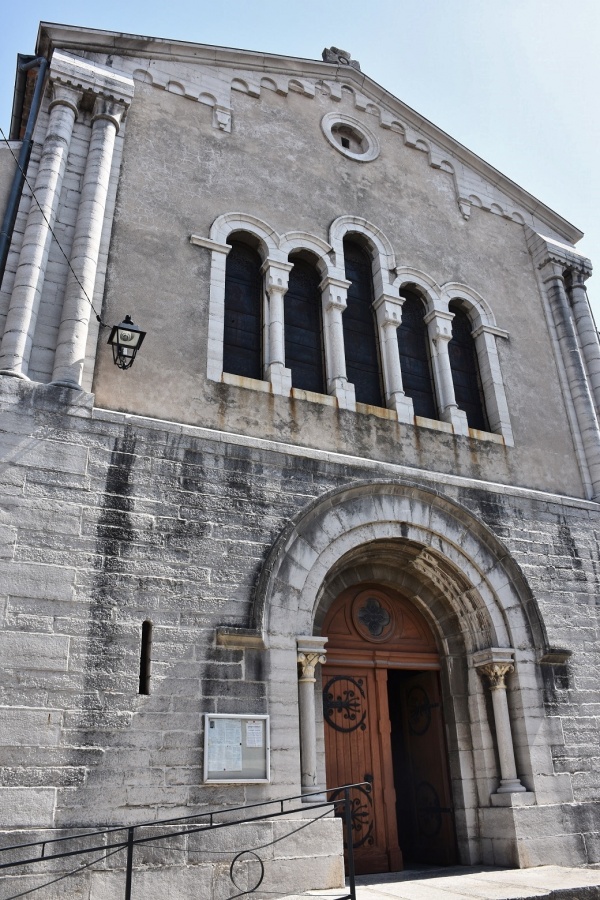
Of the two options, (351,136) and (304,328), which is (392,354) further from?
(351,136)

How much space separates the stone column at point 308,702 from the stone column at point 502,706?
2020mm

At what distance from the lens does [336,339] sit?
9055 millimetres

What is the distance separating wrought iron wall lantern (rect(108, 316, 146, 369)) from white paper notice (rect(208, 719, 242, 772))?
11.3 feet

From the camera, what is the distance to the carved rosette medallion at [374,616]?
848 centimetres

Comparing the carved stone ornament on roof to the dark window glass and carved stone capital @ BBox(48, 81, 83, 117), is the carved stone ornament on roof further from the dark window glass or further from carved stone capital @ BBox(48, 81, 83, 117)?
the dark window glass

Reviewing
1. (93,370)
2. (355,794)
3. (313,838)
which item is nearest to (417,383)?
(93,370)

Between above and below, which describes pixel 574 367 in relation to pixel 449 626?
above

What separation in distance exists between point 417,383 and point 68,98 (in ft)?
17.5

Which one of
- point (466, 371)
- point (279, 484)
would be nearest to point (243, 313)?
point (279, 484)

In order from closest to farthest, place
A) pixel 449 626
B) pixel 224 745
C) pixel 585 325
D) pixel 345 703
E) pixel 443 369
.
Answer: pixel 224 745 < pixel 345 703 < pixel 449 626 < pixel 443 369 < pixel 585 325

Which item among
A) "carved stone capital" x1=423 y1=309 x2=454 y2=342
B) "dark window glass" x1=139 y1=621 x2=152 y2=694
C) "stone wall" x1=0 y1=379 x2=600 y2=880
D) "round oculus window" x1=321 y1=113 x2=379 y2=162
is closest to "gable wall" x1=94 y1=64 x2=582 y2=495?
"round oculus window" x1=321 y1=113 x2=379 y2=162

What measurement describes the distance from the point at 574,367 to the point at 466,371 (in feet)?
5.62

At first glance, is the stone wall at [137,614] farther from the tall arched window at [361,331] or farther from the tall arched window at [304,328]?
the tall arched window at [361,331]

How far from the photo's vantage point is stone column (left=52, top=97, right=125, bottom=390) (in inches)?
281
